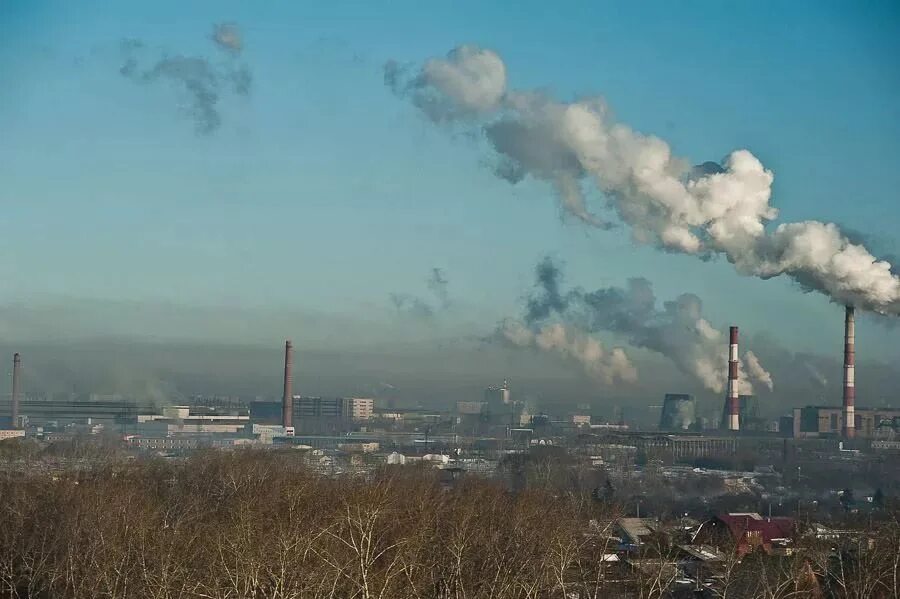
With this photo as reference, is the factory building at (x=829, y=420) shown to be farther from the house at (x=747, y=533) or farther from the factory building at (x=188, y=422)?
the house at (x=747, y=533)

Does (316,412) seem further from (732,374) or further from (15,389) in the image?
(732,374)

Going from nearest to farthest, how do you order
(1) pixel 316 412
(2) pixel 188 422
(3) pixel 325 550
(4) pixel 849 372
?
(3) pixel 325 550
(4) pixel 849 372
(2) pixel 188 422
(1) pixel 316 412

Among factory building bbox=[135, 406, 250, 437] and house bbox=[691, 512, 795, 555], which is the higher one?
house bbox=[691, 512, 795, 555]

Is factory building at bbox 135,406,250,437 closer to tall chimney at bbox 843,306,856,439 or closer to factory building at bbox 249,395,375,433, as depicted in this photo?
factory building at bbox 249,395,375,433

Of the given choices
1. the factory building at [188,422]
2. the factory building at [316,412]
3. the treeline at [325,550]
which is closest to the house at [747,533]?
the treeline at [325,550]

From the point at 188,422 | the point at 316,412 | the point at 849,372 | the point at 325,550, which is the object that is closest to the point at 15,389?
the point at 188,422

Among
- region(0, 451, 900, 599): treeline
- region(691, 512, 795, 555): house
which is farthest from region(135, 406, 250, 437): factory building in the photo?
region(691, 512, 795, 555): house

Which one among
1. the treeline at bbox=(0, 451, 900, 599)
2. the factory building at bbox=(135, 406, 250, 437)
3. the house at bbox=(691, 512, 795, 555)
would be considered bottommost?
the factory building at bbox=(135, 406, 250, 437)
